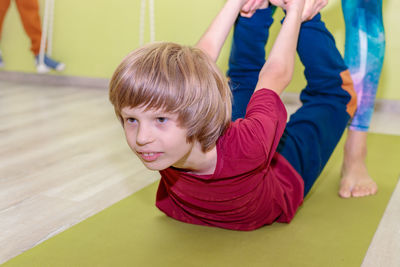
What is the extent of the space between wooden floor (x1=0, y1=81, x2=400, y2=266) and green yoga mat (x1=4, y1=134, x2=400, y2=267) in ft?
0.13

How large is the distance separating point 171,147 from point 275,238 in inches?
15.0

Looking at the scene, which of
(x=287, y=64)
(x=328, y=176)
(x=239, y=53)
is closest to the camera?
(x=287, y=64)

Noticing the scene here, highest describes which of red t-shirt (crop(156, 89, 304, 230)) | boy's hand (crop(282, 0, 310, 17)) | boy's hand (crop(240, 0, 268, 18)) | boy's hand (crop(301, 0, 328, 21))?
boy's hand (crop(282, 0, 310, 17))

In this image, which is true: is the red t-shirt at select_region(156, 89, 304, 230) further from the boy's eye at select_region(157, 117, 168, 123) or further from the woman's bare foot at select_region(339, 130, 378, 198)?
the woman's bare foot at select_region(339, 130, 378, 198)

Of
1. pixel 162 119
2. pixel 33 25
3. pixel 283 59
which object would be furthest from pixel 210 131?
pixel 33 25

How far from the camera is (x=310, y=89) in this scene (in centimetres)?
130

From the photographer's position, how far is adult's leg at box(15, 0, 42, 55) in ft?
10.1

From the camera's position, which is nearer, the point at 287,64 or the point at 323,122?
the point at 287,64

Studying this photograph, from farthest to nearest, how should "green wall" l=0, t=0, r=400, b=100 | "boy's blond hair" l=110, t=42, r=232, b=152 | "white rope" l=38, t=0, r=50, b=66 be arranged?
"white rope" l=38, t=0, r=50, b=66 < "green wall" l=0, t=0, r=400, b=100 < "boy's blond hair" l=110, t=42, r=232, b=152

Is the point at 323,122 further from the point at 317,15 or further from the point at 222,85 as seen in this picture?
the point at 222,85

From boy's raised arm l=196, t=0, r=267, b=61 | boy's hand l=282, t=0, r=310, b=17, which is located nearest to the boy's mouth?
boy's raised arm l=196, t=0, r=267, b=61

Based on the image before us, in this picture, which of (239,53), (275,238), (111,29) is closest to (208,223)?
(275,238)

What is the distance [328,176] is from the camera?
1.52 m

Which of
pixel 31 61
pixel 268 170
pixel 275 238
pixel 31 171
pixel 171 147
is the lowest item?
pixel 31 61
